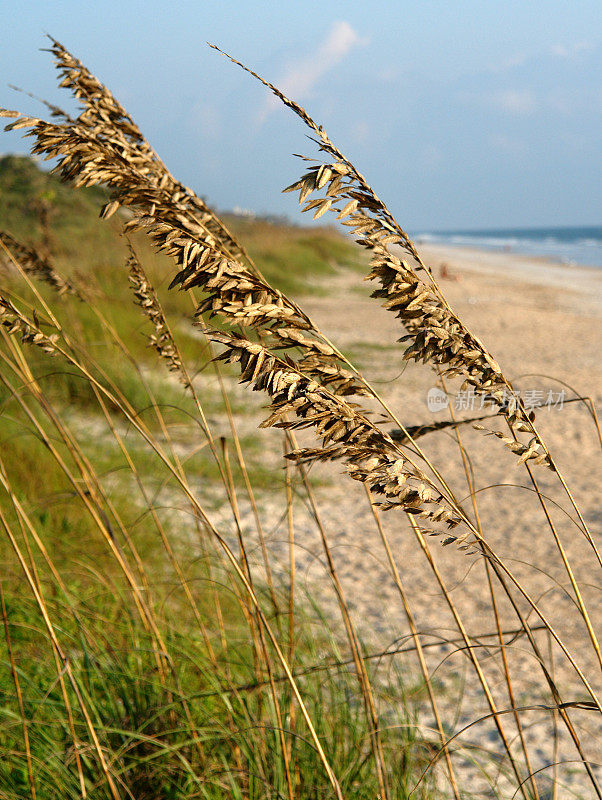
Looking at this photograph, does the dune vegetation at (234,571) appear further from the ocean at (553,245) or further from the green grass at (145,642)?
the ocean at (553,245)

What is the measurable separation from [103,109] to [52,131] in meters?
0.43

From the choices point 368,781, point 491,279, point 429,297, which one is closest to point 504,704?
point 368,781

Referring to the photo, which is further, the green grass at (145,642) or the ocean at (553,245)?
the ocean at (553,245)

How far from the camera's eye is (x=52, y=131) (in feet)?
2.97

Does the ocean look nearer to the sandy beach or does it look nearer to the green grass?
the sandy beach

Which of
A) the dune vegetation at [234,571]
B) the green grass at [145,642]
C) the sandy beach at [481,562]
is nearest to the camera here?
the dune vegetation at [234,571]

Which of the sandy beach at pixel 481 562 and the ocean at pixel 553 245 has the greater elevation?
the ocean at pixel 553 245

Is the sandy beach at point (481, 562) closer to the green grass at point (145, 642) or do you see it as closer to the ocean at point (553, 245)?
the green grass at point (145, 642)

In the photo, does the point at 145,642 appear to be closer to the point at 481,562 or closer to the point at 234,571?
the point at 234,571

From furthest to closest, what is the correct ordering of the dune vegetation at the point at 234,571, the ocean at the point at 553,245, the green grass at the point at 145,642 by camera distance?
the ocean at the point at 553,245 → the green grass at the point at 145,642 → the dune vegetation at the point at 234,571

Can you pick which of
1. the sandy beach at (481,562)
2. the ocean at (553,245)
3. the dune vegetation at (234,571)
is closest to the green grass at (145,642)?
the dune vegetation at (234,571)

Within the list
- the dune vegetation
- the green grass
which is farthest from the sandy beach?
the green grass

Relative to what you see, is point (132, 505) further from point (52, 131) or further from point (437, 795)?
point (52, 131)

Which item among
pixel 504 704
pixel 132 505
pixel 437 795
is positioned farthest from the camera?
pixel 132 505
